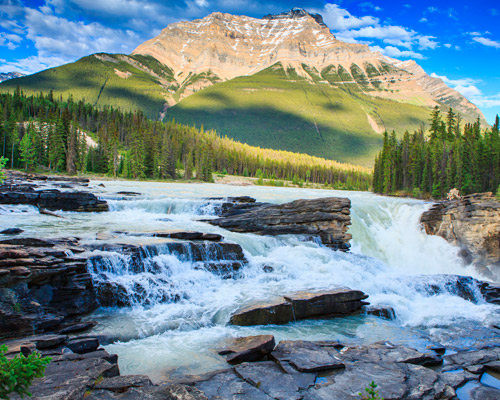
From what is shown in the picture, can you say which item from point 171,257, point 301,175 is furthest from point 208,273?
point 301,175

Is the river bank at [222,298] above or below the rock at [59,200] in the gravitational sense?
below

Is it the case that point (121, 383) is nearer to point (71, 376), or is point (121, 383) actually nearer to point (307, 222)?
point (71, 376)

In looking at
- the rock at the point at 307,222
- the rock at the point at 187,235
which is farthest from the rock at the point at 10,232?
the rock at the point at 307,222

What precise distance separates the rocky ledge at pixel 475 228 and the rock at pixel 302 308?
817 inches

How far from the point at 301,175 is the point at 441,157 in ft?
280

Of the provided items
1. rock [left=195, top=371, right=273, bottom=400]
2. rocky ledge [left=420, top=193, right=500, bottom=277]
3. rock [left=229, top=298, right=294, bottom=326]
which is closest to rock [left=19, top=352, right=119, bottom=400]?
rock [left=195, top=371, right=273, bottom=400]

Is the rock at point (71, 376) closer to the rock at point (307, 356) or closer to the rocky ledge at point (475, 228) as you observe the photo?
the rock at point (307, 356)

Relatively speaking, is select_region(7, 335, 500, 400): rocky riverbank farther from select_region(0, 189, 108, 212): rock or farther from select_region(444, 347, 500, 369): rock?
select_region(0, 189, 108, 212): rock

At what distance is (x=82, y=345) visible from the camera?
997 cm

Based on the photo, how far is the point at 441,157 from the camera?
224 feet

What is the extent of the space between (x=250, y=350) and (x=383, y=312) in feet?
27.4

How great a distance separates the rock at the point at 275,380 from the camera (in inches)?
326

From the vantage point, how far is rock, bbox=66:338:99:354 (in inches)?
387

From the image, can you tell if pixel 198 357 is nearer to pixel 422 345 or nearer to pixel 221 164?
pixel 422 345
